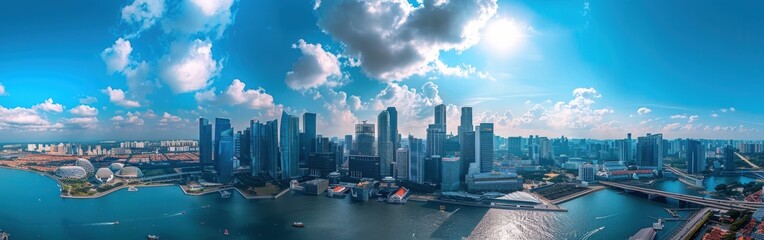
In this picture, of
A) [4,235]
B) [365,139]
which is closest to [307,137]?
[365,139]

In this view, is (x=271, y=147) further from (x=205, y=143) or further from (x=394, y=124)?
(x=394, y=124)

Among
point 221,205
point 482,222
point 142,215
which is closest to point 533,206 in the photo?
point 482,222

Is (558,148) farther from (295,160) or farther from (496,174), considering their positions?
(295,160)

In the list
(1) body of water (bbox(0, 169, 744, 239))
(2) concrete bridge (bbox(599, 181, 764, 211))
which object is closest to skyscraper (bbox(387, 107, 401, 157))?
(1) body of water (bbox(0, 169, 744, 239))

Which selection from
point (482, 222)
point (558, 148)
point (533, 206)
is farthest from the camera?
point (558, 148)

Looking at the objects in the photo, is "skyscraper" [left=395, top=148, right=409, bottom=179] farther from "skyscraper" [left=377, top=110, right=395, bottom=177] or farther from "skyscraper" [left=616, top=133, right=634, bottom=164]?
"skyscraper" [left=616, top=133, right=634, bottom=164]

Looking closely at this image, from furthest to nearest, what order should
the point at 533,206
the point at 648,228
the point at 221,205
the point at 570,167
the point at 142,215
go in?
the point at 570,167, the point at 221,205, the point at 533,206, the point at 142,215, the point at 648,228
